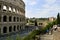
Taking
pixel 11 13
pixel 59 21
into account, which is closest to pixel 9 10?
pixel 11 13

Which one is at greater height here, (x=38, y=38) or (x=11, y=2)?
(x=11, y=2)

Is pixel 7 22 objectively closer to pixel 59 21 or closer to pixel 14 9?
pixel 14 9

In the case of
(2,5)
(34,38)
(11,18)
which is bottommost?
(34,38)

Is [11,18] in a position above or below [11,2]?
below

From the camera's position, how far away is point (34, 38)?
65.0 ft

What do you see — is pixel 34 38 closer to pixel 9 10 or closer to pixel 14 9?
pixel 9 10

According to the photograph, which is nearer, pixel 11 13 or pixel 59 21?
pixel 11 13

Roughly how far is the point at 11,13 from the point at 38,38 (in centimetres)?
1414

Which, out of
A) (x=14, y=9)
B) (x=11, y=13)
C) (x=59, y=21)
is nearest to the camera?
(x=11, y=13)

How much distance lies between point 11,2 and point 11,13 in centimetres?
226

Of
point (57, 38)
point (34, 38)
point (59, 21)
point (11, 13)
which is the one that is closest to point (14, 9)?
point (11, 13)

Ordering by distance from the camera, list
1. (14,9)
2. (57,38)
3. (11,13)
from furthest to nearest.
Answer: (14,9) → (11,13) → (57,38)

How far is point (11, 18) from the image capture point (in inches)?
1296

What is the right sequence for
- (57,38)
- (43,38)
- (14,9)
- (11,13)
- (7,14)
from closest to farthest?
(57,38) → (43,38) → (7,14) → (11,13) → (14,9)
